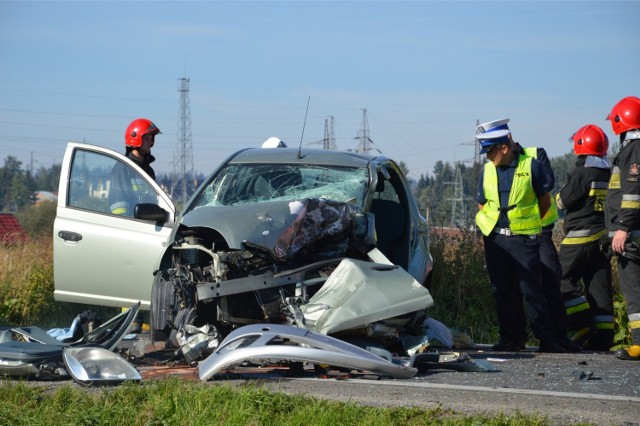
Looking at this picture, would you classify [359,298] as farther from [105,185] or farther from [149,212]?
[105,185]

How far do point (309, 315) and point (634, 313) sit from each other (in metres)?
2.92

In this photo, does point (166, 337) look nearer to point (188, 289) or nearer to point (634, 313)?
point (188, 289)

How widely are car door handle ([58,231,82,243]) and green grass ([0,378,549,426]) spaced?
2637 mm

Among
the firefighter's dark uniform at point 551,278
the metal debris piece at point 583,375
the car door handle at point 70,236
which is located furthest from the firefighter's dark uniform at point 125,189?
the metal debris piece at point 583,375

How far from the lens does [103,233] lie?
8078 millimetres

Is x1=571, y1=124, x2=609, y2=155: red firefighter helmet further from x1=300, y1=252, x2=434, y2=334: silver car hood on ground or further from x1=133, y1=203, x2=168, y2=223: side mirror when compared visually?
x1=133, y1=203, x2=168, y2=223: side mirror

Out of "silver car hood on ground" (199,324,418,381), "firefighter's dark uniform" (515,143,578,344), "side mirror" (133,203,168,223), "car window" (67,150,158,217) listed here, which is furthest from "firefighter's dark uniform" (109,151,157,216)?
"firefighter's dark uniform" (515,143,578,344)

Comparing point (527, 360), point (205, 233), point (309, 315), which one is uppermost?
point (205, 233)

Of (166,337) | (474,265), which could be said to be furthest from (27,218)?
(166,337)

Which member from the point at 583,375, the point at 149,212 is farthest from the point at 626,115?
the point at 149,212

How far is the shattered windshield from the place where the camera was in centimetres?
780

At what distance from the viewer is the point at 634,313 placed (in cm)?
757

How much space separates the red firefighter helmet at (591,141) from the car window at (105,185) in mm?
4309

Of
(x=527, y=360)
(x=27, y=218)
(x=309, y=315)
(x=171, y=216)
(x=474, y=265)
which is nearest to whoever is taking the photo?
(x=309, y=315)
